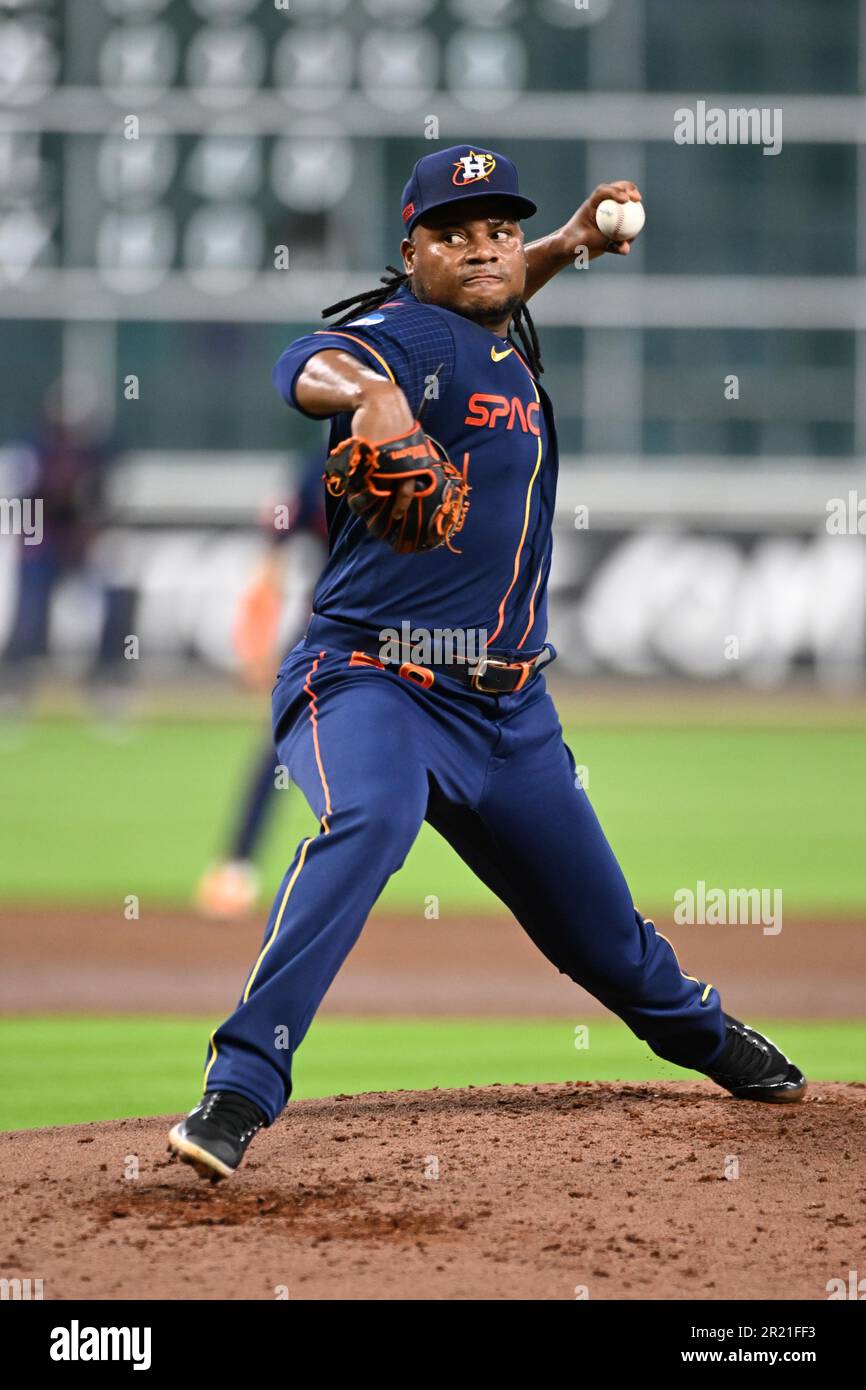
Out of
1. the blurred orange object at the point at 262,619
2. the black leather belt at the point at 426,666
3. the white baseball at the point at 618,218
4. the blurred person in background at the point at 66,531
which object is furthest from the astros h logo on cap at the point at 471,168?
the blurred person in background at the point at 66,531

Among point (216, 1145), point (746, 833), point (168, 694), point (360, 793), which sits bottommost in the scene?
point (216, 1145)

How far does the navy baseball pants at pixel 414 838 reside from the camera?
3688 mm

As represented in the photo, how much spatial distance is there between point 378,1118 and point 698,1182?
2.94 ft

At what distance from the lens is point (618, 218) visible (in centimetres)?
446

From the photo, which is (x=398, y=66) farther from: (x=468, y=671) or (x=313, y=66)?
(x=468, y=671)

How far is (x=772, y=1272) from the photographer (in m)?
3.43

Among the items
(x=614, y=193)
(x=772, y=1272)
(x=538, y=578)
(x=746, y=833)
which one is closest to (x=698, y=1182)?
(x=772, y=1272)

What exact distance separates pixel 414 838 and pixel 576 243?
1663 millimetres

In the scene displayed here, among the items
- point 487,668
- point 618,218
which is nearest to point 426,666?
point 487,668

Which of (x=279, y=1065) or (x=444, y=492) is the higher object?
(x=444, y=492)

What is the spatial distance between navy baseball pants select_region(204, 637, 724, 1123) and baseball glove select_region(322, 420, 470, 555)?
1.36 ft

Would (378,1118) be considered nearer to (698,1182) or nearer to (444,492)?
(698,1182)

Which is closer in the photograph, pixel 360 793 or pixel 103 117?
pixel 360 793
